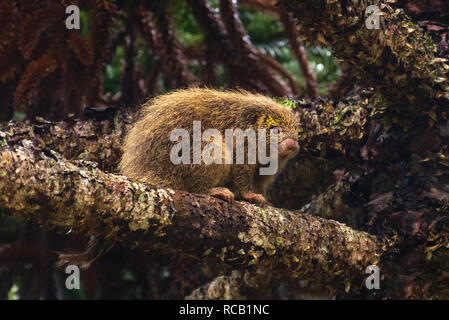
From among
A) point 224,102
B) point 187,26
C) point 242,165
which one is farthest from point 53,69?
point 187,26

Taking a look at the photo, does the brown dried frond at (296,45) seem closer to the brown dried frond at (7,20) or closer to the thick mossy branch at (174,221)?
the thick mossy branch at (174,221)

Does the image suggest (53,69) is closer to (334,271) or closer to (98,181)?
(98,181)

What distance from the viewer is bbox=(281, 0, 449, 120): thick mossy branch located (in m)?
1.80

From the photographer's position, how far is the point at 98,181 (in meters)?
1.51

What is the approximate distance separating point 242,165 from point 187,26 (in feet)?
8.49

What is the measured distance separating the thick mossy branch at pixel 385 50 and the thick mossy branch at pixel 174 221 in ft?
1.90

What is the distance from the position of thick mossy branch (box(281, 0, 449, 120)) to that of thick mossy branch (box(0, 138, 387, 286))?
0.58 metres

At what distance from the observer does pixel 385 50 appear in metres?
1.98

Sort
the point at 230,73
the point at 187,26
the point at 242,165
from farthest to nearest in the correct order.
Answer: the point at 187,26
the point at 230,73
the point at 242,165

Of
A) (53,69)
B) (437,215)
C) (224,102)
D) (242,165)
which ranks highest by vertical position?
(53,69)

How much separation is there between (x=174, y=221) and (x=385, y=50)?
1006 mm
